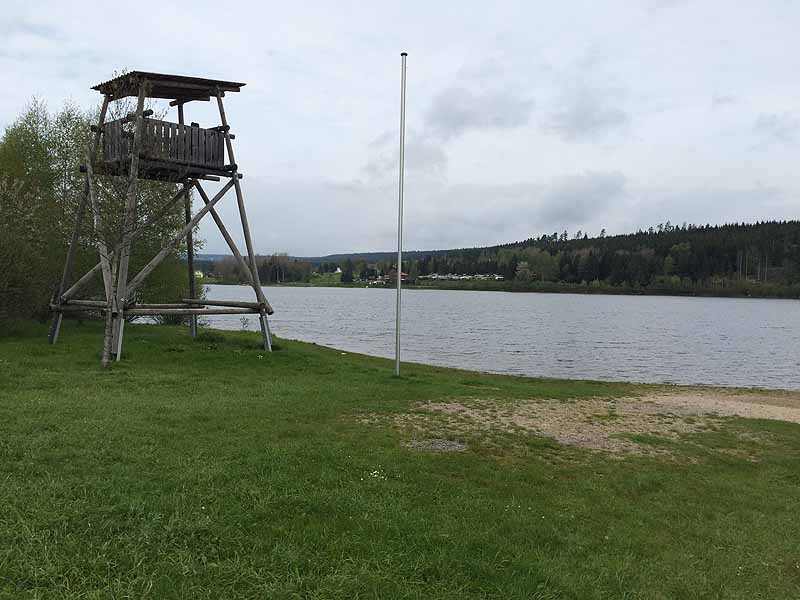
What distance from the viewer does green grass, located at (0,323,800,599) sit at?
4840 mm

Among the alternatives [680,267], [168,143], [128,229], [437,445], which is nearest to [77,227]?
[168,143]

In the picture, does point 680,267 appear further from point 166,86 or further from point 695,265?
point 166,86

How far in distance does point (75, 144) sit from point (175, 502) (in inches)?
861

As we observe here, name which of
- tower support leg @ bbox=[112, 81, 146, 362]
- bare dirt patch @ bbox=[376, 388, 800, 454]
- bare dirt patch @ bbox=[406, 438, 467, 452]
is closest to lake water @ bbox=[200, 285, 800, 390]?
bare dirt patch @ bbox=[376, 388, 800, 454]

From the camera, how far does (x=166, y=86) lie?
17.8 meters

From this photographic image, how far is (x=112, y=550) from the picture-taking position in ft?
16.2

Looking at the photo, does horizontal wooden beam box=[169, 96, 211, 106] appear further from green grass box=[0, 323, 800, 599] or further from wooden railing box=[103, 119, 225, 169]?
green grass box=[0, 323, 800, 599]

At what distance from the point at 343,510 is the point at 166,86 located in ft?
50.5

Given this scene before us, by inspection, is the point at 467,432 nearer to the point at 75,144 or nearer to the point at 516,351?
the point at 75,144

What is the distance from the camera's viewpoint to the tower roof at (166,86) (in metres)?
16.9

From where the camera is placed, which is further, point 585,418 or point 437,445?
point 585,418

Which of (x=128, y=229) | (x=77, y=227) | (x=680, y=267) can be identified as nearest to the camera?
(x=128, y=229)

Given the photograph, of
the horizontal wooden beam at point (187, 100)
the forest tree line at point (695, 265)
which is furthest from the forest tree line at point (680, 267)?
the horizontal wooden beam at point (187, 100)

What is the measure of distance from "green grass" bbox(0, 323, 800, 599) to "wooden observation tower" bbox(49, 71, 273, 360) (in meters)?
5.27
